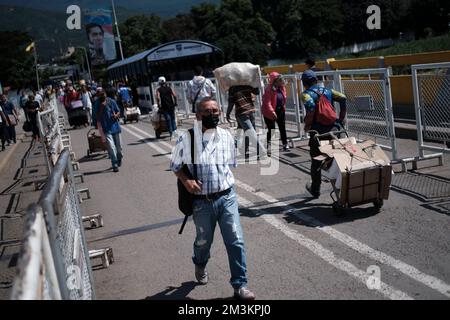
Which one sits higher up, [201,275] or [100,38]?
[100,38]

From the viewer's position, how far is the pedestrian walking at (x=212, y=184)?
4703 millimetres

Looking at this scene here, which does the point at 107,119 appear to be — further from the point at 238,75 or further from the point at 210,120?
the point at 210,120

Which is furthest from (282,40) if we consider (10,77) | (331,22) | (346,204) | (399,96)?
(346,204)

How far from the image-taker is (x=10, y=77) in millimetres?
60844

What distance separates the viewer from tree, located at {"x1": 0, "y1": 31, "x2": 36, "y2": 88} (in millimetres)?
60344

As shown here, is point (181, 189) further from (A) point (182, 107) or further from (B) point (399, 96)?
(A) point (182, 107)

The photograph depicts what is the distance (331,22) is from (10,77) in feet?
164

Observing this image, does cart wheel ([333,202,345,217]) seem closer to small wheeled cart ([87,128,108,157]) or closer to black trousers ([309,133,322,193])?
black trousers ([309,133,322,193])

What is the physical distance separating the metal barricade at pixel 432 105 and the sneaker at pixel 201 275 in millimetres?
4948

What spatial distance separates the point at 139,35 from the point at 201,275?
9556 cm

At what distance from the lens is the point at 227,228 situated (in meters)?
4.75

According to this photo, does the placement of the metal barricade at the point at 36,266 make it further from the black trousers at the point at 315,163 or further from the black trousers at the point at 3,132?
the black trousers at the point at 3,132

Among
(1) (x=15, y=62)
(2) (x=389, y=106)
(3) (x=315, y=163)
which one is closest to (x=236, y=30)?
(1) (x=15, y=62)
